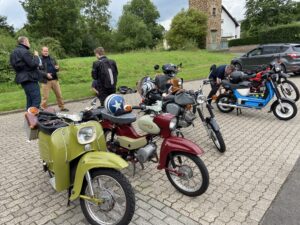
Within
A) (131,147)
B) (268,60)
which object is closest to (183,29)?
(268,60)

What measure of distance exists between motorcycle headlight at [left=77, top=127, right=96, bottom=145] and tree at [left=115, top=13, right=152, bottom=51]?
50.6 metres

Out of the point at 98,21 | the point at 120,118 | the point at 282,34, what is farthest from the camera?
the point at 98,21

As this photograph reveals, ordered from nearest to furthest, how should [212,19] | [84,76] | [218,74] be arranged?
1. [218,74]
2. [84,76]
3. [212,19]

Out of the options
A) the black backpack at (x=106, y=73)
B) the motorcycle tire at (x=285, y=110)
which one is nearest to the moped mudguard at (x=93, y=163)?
the black backpack at (x=106, y=73)

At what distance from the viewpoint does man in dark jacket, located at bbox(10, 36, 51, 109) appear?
5785 mm

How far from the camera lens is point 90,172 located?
2793 mm

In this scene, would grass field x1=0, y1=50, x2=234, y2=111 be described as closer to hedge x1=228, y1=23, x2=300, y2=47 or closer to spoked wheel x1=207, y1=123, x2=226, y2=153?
spoked wheel x1=207, y1=123, x2=226, y2=153

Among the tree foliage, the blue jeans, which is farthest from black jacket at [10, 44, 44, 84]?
the tree foliage

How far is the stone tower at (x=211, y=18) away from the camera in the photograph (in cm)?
3800

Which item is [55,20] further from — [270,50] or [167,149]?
[167,149]

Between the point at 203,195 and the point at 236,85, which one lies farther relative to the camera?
the point at 236,85

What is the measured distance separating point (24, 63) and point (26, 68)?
142 millimetres

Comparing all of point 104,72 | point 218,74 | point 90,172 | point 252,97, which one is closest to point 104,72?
point 104,72

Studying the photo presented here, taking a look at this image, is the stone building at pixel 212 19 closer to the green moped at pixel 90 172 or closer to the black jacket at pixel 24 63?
the black jacket at pixel 24 63
